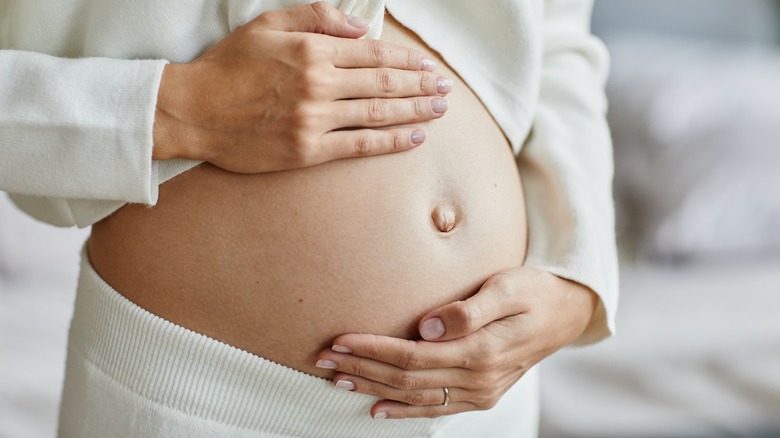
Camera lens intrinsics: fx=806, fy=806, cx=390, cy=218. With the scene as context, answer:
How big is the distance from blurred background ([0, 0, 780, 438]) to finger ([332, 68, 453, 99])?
0.96 m

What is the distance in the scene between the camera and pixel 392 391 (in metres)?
0.76

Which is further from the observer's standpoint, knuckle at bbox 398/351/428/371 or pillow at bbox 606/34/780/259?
pillow at bbox 606/34/780/259

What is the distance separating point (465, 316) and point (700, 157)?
42.8 inches

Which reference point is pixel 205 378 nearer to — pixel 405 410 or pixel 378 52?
pixel 405 410

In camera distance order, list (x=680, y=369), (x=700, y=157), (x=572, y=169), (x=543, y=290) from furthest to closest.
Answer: (x=700, y=157)
(x=680, y=369)
(x=572, y=169)
(x=543, y=290)

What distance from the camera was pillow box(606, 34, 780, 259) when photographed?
1.62 m

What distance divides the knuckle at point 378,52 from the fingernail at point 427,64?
42mm

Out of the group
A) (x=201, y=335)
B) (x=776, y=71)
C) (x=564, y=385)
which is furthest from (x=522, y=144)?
(x=776, y=71)

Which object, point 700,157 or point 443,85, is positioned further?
point 700,157

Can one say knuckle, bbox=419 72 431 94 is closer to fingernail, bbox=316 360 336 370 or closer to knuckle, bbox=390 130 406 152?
knuckle, bbox=390 130 406 152

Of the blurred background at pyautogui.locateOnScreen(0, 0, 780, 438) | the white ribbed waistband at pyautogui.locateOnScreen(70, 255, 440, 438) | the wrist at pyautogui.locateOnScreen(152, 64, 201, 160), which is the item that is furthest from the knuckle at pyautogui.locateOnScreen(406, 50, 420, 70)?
the blurred background at pyautogui.locateOnScreen(0, 0, 780, 438)

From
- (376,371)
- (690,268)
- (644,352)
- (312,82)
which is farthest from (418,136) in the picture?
(690,268)

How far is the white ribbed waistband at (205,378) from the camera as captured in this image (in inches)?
29.2

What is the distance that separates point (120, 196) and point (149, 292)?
0.32 ft
